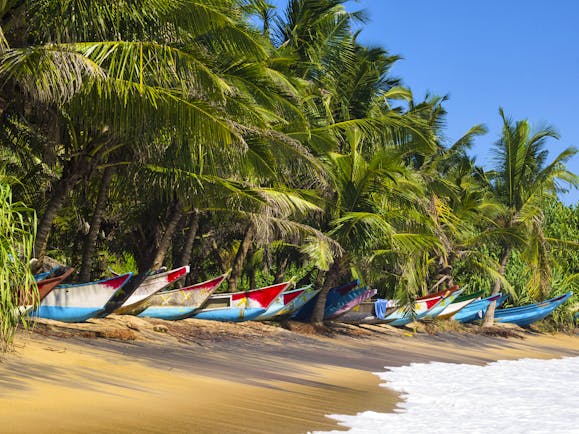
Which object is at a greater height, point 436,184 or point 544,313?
point 436,184

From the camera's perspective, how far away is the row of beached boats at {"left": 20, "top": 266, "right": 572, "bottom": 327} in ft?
40.4

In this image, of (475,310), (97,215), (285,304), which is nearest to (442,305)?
(475,310)

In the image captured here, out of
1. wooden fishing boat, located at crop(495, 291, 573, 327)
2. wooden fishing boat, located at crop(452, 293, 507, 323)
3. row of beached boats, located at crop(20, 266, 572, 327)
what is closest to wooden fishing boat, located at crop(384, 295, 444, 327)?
row of beached boats, located at crop(20, 266, 572, 327)

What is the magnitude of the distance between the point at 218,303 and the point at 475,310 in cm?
1248

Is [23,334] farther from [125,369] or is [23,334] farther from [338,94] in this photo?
[338,94]

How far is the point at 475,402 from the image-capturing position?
958 cm

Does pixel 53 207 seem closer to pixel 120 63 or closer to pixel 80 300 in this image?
pixel 80 300

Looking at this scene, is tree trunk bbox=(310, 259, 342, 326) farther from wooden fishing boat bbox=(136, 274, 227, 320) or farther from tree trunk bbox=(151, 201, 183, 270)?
tree trunk bbox=(151, 201, 183, 270)

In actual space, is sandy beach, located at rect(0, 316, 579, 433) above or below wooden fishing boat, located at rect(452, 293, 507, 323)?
below

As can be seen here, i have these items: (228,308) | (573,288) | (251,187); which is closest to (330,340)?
(228,308)

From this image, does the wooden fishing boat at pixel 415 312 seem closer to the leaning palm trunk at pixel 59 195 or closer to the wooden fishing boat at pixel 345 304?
the wooden fishing boat at pixel 345 304

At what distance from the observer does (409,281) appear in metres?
19.4

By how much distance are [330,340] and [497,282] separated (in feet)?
30.8

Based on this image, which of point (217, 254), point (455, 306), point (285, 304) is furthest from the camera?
point (455, 306)
